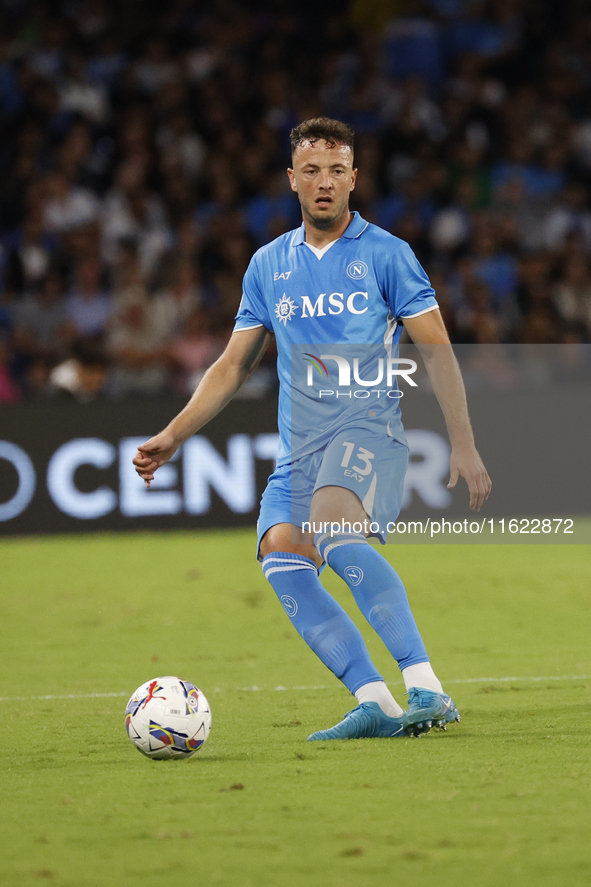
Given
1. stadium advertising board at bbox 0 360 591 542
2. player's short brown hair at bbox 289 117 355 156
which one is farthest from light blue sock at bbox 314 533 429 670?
stadium advertising board at bbox 0 360 591 542

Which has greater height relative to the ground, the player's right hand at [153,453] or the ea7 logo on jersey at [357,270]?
the ea7 logo on jersey at [357,270]

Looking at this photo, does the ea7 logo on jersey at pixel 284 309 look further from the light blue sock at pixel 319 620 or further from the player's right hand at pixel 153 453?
the light blue sock at pixel 319 620

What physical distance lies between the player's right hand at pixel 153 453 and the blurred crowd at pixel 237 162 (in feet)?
23.7

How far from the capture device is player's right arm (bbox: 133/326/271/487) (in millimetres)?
4746

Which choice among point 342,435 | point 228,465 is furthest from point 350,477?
point 228,465

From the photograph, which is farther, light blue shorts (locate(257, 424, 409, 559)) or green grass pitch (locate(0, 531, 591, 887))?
light blue shorts (locate(257, 424, 409, 559))

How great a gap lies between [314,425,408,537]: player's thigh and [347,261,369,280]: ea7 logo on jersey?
573 mm

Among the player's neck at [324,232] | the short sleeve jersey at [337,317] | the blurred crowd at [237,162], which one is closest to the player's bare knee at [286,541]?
the short sleeve jersey at [337,317]

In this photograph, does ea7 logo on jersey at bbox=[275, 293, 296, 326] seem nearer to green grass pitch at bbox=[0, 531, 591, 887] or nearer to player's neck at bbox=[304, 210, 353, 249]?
player's neck at bbox=[304, 210, 353, 249]

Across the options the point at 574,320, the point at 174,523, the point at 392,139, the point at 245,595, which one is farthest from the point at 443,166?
the point at 245,595

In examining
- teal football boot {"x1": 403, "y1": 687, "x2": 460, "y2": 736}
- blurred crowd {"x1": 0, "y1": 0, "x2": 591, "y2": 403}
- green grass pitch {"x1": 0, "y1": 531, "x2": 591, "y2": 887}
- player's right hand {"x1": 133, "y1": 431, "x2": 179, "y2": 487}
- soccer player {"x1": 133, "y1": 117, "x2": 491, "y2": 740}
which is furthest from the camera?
blurred crowd {"x1": 0, "y1": 0, "x2": 591, "y2": 403}

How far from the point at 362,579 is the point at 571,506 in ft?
25.9

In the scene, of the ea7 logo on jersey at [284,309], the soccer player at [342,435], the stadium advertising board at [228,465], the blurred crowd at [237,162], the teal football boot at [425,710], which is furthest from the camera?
the blurred crowd at [237,162]

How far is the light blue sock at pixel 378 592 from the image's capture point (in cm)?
458
